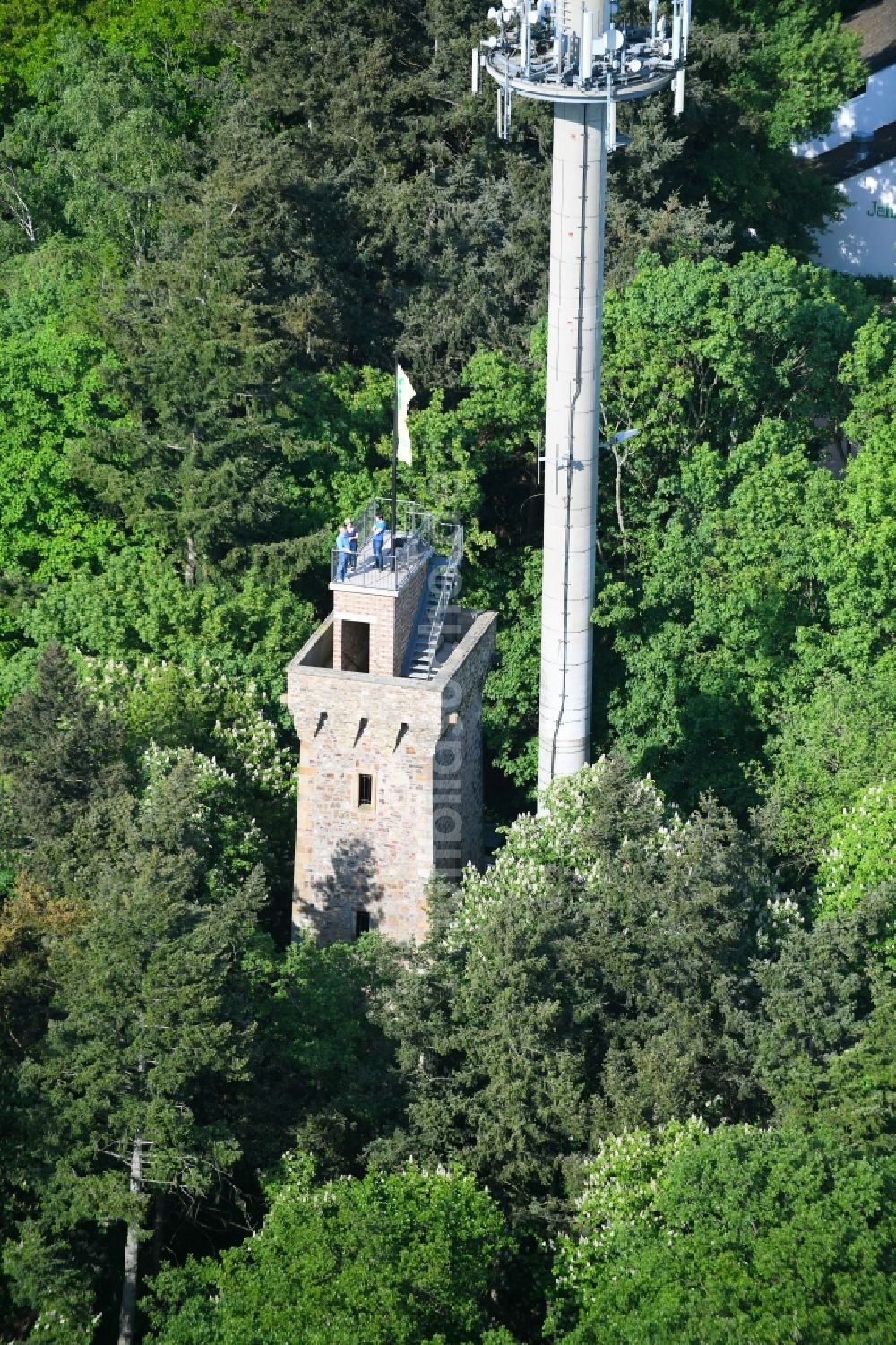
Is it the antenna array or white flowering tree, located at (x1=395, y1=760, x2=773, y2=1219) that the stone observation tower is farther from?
the antenna array

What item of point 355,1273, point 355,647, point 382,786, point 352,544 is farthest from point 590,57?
point 355,1273

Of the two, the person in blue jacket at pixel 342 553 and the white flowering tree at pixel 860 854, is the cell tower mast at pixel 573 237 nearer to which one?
the person in blue jacket at pixel 342 553

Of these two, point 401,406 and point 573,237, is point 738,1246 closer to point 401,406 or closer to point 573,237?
point 401,406

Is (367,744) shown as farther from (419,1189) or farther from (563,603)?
(419,1189)

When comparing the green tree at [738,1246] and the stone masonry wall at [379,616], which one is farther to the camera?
the stone masonry wall at [379,616]

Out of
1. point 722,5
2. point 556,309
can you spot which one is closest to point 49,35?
point 722,5

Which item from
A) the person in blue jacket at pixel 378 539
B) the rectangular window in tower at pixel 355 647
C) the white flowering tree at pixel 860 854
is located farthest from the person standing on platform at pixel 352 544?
the white flowering tree at pixel 860 854
